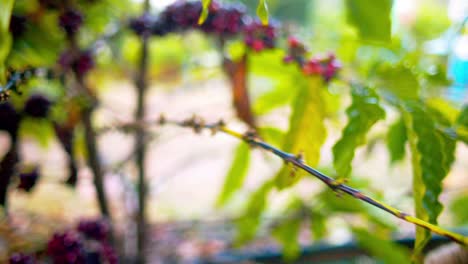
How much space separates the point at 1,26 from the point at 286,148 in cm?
25

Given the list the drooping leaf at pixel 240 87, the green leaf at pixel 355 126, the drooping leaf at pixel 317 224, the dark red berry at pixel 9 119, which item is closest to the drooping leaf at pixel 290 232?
the drooping leaf at pixel 317 224

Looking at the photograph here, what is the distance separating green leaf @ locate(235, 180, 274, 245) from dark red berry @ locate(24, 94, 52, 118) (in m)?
0.29

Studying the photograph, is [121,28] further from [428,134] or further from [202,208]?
[202,208]

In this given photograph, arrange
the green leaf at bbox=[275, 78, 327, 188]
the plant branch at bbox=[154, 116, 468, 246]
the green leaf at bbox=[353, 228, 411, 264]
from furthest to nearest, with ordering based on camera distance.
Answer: the green leaf at bbox=[353, 228, 411, 264], the green leaf at bbox=[275, 78, 327, 188], the plant branch at bbox=[154, 116, 468, 246]

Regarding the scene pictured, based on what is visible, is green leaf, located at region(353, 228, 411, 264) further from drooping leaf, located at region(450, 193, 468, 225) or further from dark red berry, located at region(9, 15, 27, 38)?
dark red berry, located at region(9, 15, 27, 38)

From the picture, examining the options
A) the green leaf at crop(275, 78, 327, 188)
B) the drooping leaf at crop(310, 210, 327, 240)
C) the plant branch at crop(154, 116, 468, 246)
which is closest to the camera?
the plant branch at crop(154, 116, 468, 246)

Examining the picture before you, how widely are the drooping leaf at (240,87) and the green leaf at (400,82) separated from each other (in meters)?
0.17

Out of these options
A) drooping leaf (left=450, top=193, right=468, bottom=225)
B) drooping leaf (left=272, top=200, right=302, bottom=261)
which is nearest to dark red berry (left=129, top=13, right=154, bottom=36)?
drooping leaf (left=272, top=200, right=302, bottom=261)

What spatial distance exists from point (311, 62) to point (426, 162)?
0.53 ft

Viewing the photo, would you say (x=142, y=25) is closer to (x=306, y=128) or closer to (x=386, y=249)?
(x=306, y=128)

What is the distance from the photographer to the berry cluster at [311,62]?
393 millimetres

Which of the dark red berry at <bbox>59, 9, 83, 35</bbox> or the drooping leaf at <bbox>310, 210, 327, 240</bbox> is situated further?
the drooping leaf at <bbox>310, 210, 327, 240</bbox>

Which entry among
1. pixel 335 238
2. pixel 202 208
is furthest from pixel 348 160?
pixel 202 208

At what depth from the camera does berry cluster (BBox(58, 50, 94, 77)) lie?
0.40m
